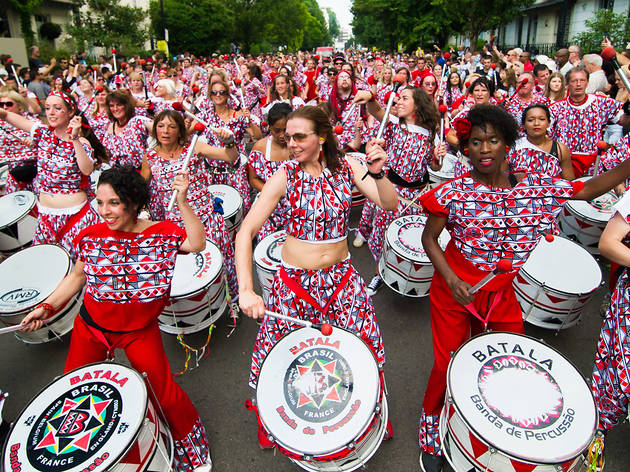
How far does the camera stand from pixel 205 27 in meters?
38.9

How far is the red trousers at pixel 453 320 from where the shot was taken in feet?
8.46

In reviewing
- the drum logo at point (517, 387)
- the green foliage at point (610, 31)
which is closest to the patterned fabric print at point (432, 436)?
the drum logo at point (517, 387)

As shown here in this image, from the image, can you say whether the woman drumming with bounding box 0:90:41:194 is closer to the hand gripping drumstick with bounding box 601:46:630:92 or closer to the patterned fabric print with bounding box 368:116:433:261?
the patterned fabric print with bounding box 368:116:433:261

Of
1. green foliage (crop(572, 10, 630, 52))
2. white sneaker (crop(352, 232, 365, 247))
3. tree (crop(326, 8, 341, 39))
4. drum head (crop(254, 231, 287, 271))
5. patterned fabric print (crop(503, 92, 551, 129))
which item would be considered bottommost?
white sneaker (crop(352, 232, 365, 247))

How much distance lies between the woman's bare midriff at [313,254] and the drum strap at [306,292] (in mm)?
100

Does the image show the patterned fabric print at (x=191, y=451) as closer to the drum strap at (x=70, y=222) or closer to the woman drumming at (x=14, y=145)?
the drum strap at (x=70, y=222)

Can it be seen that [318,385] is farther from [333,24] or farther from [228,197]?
[333,24]

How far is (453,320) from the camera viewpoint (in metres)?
2.63

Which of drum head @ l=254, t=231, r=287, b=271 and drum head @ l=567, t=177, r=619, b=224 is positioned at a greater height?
drum head @ l=567, t=177, r=619, b=224

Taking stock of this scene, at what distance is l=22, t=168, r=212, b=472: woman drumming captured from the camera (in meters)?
2.53

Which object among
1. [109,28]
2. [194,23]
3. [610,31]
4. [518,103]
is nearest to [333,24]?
[194,23]

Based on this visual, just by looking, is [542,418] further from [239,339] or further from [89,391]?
[239,339]

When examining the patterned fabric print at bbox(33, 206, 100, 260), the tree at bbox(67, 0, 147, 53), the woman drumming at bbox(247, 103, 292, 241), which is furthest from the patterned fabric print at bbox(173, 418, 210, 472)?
the tree at bbox(67, 0, 147, 53)

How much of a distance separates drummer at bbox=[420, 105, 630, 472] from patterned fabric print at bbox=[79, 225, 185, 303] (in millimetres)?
1627
